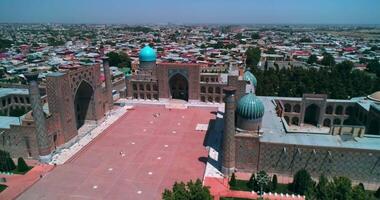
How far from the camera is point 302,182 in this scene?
21.3m

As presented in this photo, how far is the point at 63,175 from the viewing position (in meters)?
24.2

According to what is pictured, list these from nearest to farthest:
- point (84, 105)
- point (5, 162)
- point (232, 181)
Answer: point (232, 181) → point (5, 162) → point (84, 105)

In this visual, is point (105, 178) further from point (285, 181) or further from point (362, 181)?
point (362, 181)

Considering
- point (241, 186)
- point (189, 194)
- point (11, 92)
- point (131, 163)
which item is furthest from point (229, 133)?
point (11, 92)

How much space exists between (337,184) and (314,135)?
909 cm

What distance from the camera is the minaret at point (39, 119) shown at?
2481 cm

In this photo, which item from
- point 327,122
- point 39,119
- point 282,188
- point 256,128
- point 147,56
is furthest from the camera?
point 147,56

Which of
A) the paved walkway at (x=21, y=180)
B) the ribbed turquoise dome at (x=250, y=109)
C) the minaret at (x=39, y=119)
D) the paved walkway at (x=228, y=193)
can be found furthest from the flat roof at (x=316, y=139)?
the minaret at (x=39, y=119)

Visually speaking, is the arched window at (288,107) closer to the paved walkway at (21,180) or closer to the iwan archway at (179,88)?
the iwan archway at (179,88)

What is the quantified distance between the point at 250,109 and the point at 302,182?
7.01 m

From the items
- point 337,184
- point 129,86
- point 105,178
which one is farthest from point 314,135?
point 129,86

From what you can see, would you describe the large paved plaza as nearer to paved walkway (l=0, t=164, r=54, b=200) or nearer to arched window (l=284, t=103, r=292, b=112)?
paved walkway (l=0, t=164, r=54, b=200)

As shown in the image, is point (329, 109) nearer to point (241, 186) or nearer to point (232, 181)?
point (241, 186)

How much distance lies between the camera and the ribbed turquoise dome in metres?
24.4
